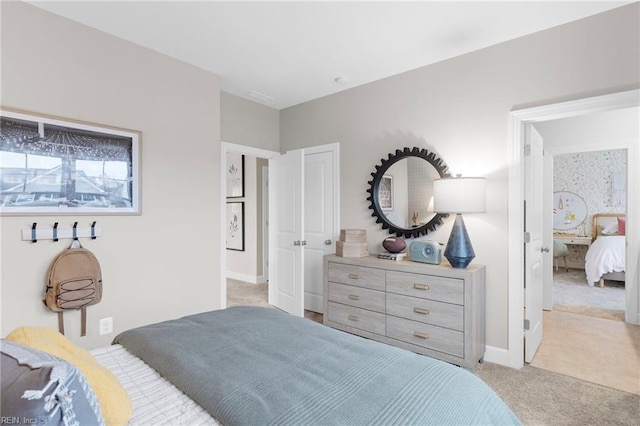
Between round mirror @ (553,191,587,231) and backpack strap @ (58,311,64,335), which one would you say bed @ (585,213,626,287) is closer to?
round mirror @ (553,191,587,231)

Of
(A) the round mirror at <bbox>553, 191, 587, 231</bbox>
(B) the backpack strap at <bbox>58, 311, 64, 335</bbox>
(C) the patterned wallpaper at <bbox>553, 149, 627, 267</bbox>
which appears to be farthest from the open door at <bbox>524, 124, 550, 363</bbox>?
(A) the round mirror at <bbox>553, 191, 587, 231</bbox>

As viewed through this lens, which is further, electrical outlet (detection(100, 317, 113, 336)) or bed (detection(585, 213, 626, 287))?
bed (detection(585, 213, 626, 287))

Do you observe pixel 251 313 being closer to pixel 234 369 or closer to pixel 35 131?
pixel 234 369

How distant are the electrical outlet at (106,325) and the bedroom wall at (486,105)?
242cm

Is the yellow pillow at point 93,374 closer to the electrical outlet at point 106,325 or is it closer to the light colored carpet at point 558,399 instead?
the electrical outlet at point 106,325

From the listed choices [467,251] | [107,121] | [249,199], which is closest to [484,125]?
[467,251]

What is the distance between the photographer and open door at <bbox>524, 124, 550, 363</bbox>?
105 inches

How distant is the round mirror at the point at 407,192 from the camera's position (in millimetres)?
3072

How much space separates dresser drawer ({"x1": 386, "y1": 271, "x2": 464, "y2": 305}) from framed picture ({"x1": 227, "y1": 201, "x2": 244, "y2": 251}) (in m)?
3.63

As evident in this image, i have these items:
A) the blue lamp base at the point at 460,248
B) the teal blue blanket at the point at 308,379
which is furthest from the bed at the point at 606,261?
the teal blue blanket at the point at 308,379

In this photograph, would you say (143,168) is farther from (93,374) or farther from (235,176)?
Result: (235,176)

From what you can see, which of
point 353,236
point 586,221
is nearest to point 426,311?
point 353,236

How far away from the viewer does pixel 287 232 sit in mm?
4086

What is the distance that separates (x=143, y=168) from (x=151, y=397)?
210 centimetres
